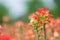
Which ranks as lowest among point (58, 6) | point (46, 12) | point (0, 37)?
point (0, 37)

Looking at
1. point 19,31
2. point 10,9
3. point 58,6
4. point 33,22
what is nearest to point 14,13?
point 10,9

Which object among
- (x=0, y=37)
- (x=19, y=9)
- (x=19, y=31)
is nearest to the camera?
(x=0, y=37)

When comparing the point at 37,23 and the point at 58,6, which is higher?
the point at 58,6

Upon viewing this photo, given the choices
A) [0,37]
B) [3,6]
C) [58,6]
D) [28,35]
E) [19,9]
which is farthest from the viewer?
[19,9]

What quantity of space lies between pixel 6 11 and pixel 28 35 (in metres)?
15.3

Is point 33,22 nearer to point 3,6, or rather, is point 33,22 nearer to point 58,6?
point 58,6

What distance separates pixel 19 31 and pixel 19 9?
16565mm

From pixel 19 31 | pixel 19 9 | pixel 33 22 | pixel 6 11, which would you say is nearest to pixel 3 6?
pixel 6 11

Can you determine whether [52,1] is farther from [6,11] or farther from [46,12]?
[46,12]

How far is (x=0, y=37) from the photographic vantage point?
132 inches

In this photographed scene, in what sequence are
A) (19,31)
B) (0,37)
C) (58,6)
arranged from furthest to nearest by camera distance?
(58,6) < (19,31) < (0,37)

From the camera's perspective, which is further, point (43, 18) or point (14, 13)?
point (14, 13)

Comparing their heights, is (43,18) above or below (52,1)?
below

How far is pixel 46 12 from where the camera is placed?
3.45 m
